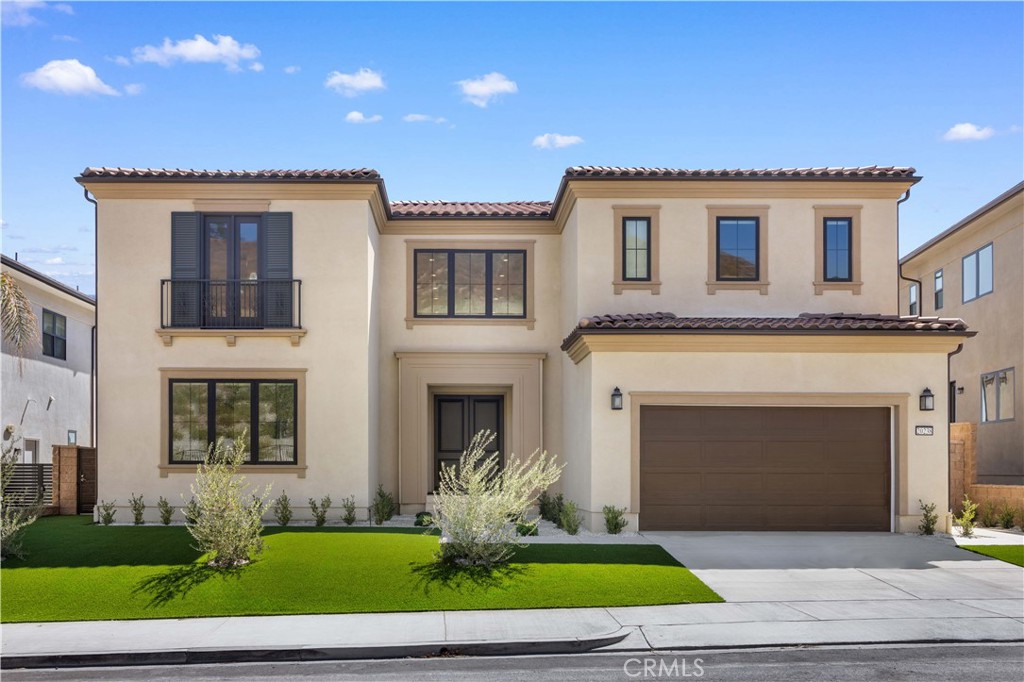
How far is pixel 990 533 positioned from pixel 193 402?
15.6 metres

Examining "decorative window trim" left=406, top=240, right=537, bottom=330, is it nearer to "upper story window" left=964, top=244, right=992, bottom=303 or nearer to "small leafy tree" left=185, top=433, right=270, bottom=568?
"small leafy tree" left=185, top=433, right=270, bottom=568

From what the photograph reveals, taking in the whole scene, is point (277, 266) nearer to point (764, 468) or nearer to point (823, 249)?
point (764, 468)

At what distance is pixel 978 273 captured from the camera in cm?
2352

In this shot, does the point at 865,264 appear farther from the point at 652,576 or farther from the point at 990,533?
the point at 652,576

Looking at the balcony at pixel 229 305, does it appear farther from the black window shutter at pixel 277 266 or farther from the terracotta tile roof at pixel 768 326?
the terracotta tile roof at pixel 768 326

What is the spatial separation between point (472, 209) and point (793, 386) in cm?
815

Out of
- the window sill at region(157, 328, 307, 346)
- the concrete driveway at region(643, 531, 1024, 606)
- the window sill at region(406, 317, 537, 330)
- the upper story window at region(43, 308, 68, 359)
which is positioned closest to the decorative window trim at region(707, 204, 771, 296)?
the window sill at region(406, 317, 537, 330)

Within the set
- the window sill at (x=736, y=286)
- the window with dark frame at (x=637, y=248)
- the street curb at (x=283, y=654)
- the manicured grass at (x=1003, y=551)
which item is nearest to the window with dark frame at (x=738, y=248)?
the window sill at (x=736, y=286)

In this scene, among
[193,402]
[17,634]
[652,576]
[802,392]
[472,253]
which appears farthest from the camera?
[472,253]

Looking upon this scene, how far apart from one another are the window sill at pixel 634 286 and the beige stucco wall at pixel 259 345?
16.6ft

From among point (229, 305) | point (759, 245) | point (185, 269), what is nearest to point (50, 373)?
point (185, 269)

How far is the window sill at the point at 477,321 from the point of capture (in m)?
19.5

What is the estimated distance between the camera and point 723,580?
11.9m

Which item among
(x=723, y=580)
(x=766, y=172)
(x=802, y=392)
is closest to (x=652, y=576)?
(x=723, y=580)
